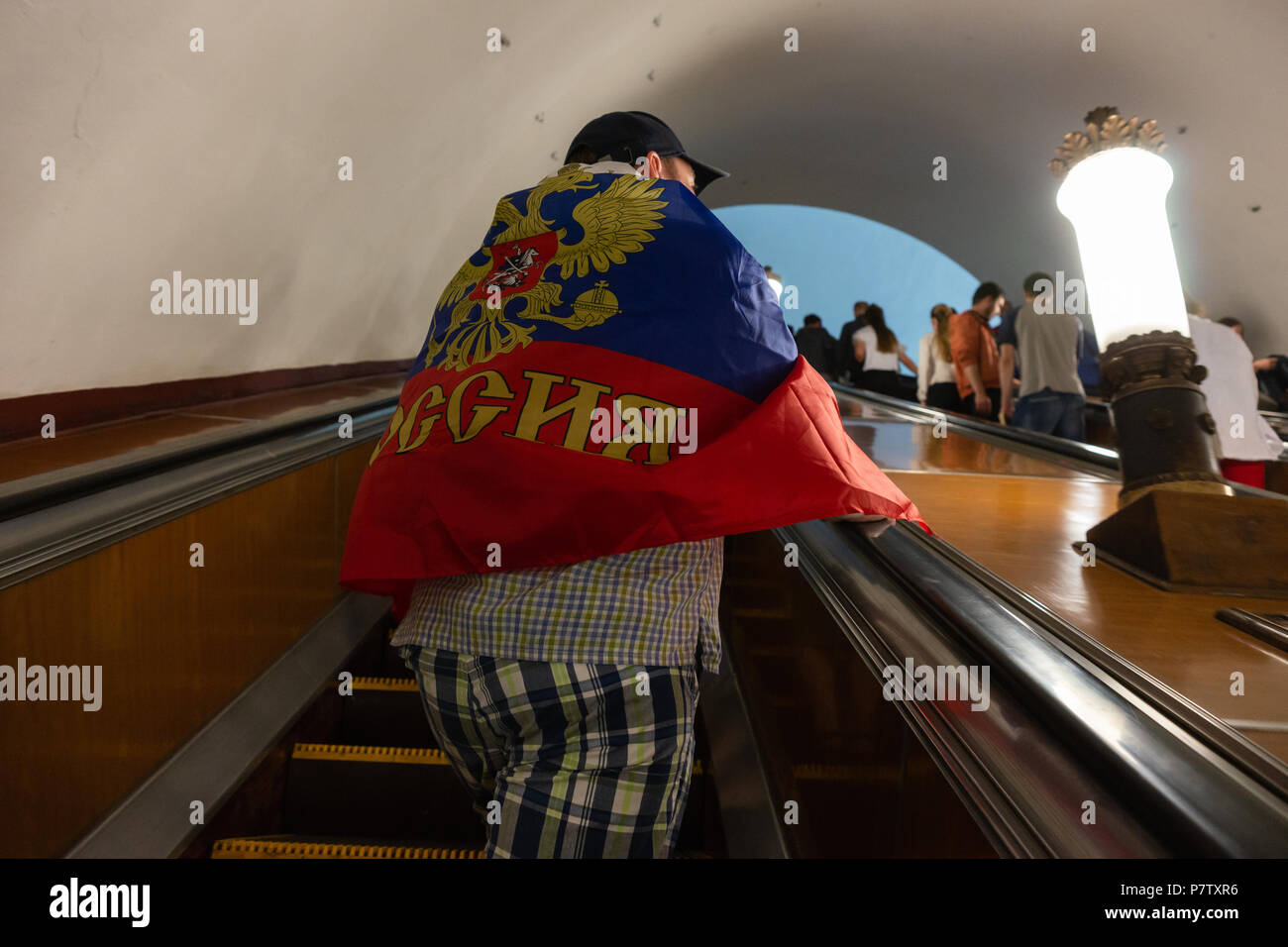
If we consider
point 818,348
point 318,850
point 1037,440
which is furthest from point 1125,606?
point 818,348

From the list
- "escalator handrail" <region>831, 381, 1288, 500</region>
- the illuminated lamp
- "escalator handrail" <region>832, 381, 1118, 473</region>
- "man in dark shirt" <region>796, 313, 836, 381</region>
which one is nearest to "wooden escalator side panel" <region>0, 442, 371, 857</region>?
the illuminated lamp

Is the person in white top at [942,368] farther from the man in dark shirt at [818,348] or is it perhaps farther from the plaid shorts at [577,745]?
the plaid shorts at [577,745]

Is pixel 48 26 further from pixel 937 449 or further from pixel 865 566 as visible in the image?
pixel 937 449

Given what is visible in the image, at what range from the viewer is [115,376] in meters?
2.36

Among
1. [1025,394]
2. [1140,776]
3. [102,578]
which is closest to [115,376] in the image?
[102,578]

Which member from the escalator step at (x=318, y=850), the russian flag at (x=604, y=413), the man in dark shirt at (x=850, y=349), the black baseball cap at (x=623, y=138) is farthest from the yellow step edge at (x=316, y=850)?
the man in dark shirt at (x=850, y=349)

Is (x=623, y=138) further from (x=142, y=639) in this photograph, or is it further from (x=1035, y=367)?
(x=1035, y=367)

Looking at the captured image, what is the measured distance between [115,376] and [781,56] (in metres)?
7.12

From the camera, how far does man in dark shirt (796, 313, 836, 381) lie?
32.8 feet

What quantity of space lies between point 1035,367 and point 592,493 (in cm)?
471

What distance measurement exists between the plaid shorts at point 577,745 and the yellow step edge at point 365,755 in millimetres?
1078

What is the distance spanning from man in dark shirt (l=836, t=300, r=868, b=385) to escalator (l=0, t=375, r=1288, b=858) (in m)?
7.85

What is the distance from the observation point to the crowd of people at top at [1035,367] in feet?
10.9
